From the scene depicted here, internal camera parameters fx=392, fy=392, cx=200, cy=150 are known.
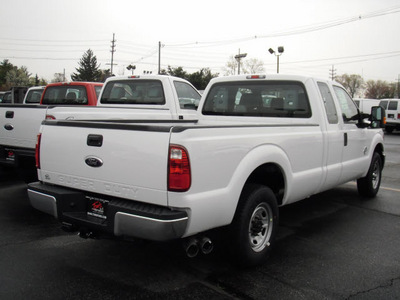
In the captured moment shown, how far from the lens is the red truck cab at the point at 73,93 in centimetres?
905

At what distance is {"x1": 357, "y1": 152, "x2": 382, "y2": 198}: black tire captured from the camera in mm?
6564

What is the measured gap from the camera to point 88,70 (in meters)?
90.3

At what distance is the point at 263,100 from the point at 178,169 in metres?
2.53

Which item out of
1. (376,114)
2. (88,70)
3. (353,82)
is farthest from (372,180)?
(353,82)

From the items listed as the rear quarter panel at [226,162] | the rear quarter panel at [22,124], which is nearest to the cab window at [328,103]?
the rear quarter panel at [226,162]

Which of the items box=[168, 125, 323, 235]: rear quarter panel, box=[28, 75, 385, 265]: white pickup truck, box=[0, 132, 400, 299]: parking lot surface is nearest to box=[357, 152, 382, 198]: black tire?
box=[0, 132, 400, 299]: parking lot surface

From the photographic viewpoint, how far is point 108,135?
323 centimetres

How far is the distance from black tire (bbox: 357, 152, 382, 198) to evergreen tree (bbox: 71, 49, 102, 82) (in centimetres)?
8809

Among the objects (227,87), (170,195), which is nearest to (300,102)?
(227,87)

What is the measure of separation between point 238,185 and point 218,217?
0.35 meters

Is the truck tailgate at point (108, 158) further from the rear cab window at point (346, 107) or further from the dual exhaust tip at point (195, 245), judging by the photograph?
the rear cab window at point (346, 107)

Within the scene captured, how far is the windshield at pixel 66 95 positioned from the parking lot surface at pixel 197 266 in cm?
430

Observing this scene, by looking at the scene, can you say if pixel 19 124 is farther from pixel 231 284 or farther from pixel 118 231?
pixel 231 284

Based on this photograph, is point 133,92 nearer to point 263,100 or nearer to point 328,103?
point 263,100
